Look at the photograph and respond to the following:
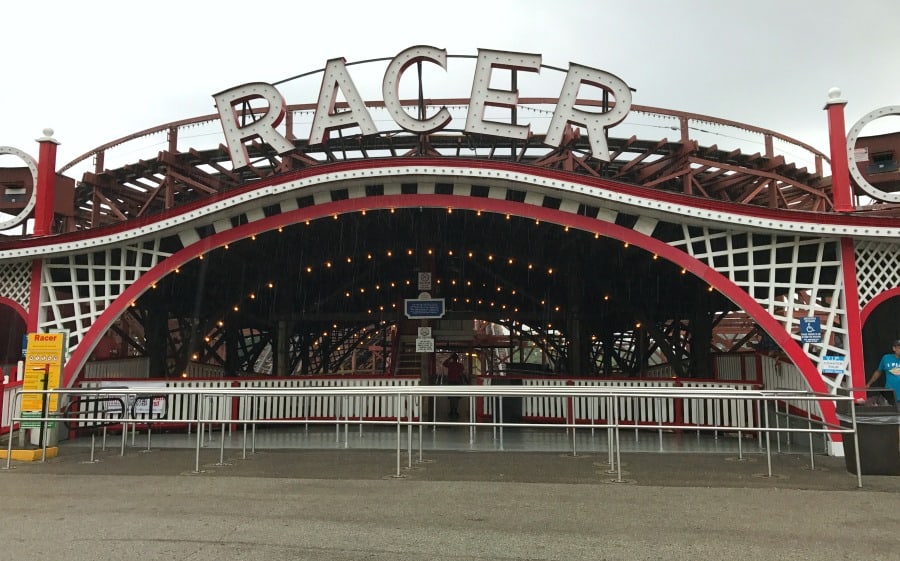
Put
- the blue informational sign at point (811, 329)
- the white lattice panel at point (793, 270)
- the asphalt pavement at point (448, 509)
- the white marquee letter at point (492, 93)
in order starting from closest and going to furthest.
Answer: the asphalt pavement at point (448, 509) < the blue informational sign at point (811, 329) < the white lattice panel at point (793, 270) < the white marquee letter at point (492, 93)

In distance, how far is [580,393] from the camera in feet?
29.1

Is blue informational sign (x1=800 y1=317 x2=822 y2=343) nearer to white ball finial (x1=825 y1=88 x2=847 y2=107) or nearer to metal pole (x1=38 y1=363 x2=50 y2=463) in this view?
white ball finial (x1=825 y1=88 x2=847 y2=107)

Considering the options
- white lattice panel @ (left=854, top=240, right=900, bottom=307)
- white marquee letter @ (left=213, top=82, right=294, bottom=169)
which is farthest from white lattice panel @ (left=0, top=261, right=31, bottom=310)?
white lattice panel @ (left=854, top=240, right=900, bottom=307)

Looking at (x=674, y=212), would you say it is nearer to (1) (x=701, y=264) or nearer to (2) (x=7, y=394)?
(1) (x=701, y=264)

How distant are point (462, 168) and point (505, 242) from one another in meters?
5.16

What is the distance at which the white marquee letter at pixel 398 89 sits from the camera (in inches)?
512

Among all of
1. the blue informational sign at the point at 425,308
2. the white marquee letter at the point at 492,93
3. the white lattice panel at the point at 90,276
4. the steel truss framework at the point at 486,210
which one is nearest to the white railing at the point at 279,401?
the white lattice panel at the point at 90,276

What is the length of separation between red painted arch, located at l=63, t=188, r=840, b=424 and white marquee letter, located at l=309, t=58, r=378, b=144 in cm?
161

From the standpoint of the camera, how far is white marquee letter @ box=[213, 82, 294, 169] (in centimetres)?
1346

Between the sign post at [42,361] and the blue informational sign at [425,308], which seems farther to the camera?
the blue informational sign at [425,308]

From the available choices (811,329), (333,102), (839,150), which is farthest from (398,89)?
(811,329)

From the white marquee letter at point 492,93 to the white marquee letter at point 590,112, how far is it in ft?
2.17

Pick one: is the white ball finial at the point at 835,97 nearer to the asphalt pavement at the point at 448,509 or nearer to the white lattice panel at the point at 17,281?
the asphalt pavement at the point at 448,509

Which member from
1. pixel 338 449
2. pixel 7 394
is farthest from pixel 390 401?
pixel 7 394
